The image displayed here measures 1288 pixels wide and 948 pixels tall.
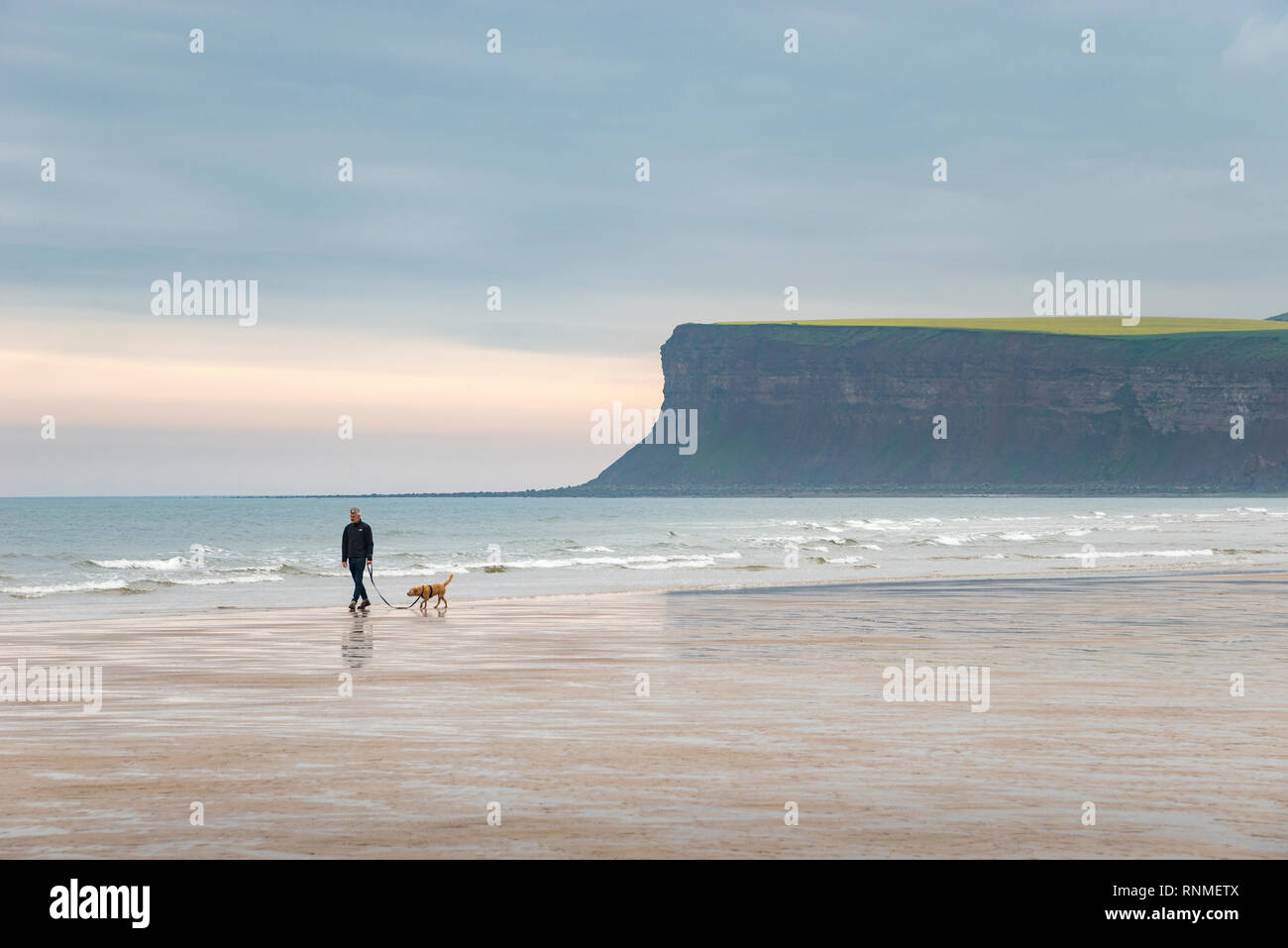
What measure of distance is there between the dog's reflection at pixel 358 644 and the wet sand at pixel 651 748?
0.12m

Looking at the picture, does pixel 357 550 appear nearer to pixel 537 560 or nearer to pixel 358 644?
pixel 358 644

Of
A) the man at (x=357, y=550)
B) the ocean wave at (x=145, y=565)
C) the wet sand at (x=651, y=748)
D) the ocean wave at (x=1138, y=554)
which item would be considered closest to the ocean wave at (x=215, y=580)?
the ocean wave at (x=145, y=565)

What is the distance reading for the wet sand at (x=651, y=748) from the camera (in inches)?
308

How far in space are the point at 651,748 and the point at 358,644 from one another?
10353 mm

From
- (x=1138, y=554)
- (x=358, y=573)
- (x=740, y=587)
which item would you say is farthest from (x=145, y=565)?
(x=1138, y=554)

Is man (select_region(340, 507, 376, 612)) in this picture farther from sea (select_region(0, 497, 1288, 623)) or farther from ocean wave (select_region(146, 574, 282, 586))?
ocean wave (select_region(146, 574, 282, 586))

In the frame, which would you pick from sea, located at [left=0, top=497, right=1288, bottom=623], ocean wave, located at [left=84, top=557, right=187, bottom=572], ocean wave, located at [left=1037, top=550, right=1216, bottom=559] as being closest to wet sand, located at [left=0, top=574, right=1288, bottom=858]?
sea, located at [left=0, top=497, right=1288, bottom=623]

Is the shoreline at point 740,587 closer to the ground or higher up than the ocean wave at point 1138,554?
closer to the ground

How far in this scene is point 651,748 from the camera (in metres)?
10.8

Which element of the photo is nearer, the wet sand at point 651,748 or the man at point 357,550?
the wet sand at point 651,748

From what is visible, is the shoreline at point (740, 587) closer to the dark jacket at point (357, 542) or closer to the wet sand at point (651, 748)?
the dark jacket at point (357, 542)

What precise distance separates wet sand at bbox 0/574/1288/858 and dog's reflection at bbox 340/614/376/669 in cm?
12
